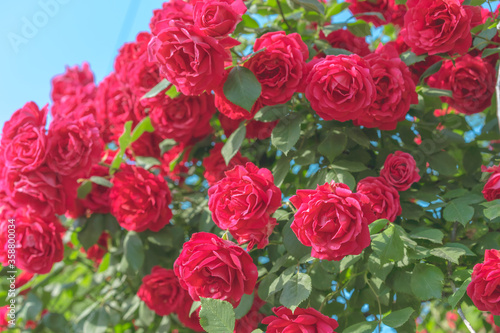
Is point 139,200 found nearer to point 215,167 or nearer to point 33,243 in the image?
point 215,167

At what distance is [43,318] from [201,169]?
2.55 ft

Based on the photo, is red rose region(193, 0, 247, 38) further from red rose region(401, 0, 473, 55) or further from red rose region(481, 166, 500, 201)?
red rose region(481, 166, 500, 201)

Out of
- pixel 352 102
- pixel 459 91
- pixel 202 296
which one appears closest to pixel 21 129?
pixel 202 296

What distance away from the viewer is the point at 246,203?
869 millimetres

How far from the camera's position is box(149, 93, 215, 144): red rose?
1320 millimetres

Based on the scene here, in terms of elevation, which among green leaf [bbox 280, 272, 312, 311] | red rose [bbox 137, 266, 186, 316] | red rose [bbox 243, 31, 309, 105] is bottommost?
red rose [bbox 137, 266, 186, 316]

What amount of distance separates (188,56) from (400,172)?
541mm

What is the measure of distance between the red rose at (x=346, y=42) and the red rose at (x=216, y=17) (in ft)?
1.46

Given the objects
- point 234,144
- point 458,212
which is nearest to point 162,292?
point 234,144

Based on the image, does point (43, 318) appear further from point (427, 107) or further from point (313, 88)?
point (427, 107)

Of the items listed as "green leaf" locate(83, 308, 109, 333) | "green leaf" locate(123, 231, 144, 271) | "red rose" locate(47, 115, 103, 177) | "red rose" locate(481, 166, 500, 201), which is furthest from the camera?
"green leaf" locate(83, 308, 109, 333)

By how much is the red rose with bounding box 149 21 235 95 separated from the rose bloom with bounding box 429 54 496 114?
2.37 ft

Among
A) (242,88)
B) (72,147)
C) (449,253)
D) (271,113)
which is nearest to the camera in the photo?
(449,253)

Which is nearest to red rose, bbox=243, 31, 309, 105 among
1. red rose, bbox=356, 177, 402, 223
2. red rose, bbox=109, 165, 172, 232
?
red rose, bbox=356, 177, 402, 223
